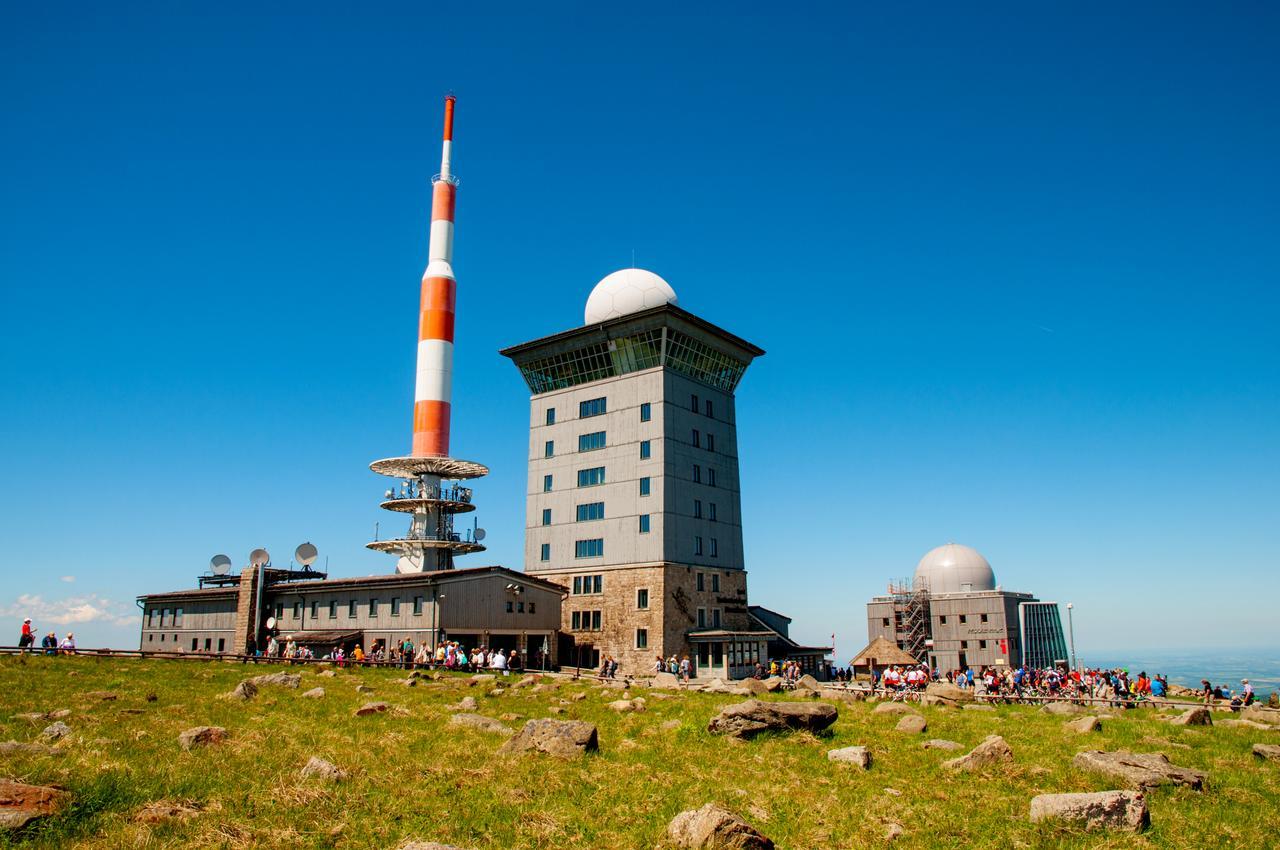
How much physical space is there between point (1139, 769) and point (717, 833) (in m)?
9.96

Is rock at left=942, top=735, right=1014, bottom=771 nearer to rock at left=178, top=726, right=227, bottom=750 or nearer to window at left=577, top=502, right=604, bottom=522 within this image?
rock at left=178, top=726, right=227, bottom=750

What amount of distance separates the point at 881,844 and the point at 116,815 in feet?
34.4

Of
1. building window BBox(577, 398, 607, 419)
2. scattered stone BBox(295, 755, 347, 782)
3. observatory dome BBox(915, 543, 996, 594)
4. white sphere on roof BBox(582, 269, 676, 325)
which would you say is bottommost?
scattered stone BBox(295, 755, 347, 782)

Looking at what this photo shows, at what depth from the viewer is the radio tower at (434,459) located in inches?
2815

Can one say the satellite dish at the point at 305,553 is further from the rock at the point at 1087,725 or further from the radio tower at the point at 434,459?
the rock at the point at 1087,725

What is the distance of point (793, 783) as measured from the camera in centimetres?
1611

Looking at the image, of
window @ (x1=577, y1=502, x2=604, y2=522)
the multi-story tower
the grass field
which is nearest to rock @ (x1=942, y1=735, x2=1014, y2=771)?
the grass field

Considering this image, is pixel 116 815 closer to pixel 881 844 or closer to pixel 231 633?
pixel 881 844

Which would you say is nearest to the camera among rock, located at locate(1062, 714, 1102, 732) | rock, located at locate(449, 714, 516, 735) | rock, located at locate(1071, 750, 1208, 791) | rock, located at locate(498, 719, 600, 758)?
rock, located at locate(1071, 750, 1208, 791)

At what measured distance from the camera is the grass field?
12.4 m

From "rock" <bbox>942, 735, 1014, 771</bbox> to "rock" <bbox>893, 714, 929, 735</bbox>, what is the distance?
5.19m

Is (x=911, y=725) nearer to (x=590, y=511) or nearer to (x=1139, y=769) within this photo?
(x=1139, y=769)

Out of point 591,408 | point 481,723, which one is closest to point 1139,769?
point 481,723

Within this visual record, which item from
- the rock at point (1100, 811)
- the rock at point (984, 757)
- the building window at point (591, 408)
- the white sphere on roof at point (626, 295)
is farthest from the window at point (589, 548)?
the rock at point (1100, 811)
